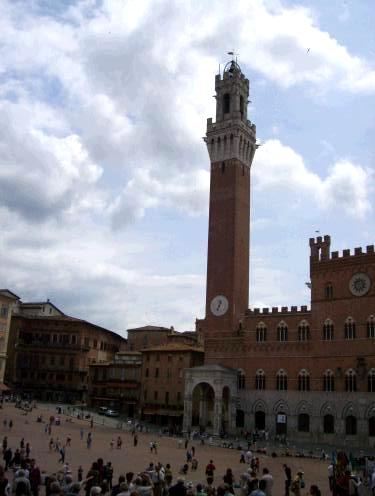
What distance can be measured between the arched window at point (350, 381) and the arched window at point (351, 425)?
Result: 2.46 metres

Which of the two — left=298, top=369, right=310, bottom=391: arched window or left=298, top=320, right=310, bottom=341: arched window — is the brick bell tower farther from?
left=298, top=369, right=310, bottom=391: arched window

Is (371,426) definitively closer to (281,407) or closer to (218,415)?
(281,407)

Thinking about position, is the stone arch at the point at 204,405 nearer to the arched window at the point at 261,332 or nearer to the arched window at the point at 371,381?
the arched window at the point at 261,332

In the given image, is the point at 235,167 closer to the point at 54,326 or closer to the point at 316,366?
the point at 316,366

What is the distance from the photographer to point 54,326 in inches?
3472

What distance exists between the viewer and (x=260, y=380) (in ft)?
202

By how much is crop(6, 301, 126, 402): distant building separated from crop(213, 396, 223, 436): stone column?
30067 mm

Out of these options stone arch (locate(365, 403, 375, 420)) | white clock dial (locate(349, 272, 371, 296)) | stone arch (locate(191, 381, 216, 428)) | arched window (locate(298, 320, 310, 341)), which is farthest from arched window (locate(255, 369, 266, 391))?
white clock dial (locate(349, 272, 371, 296))

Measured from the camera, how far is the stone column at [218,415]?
193 ft

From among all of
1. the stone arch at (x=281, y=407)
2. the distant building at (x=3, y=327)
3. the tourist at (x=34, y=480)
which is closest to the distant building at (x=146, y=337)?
the distant building at (x=3, y=327)

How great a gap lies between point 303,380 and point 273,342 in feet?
16.8

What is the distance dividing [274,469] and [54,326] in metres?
56.9

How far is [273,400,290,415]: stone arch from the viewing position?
59.0 metres

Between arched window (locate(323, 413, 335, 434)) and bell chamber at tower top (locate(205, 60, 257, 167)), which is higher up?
bell chamber at tower top (locate(205, 60, 257, 167))
